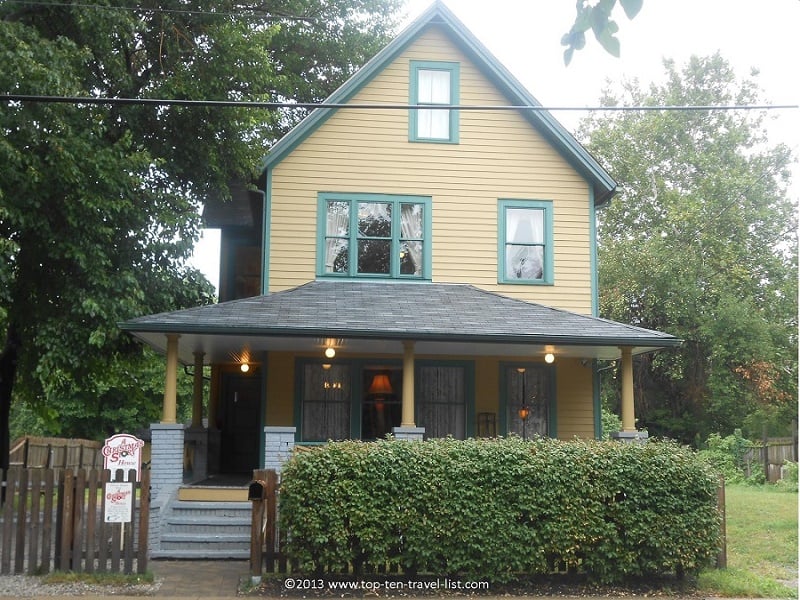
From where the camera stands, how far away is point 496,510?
29.6ft

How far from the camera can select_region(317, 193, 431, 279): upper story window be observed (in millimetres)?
15023

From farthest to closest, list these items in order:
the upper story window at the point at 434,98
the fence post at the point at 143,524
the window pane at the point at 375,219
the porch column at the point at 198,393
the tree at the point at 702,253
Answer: the tree at the point at 702,253 < the upper story window at the point at 434,98 < the window pane at the point at 375,219 < the porch column at the point at 198,393 < the fence post at the point at 143,524

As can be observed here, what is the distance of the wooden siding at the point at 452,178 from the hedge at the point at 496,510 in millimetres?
6204

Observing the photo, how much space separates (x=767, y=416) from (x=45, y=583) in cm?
2896

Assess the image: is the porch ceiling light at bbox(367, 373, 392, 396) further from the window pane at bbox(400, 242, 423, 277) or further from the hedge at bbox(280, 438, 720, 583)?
the hedge at bbox(280, 438, 720, 583)

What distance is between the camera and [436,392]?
1490cm

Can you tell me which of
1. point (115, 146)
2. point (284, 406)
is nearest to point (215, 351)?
point (284, 406)

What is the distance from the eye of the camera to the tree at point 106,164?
43.1ft

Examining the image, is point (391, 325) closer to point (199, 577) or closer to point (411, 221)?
point (411, 221)

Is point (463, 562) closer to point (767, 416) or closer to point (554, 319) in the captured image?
point (554, 319)

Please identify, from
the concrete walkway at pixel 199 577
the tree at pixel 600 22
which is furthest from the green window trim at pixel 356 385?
the tree at pixel 600 22

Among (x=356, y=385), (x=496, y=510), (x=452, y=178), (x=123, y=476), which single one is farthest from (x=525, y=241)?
(x=123, y=476)

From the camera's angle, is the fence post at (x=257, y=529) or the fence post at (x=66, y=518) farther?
the fence post at (x=66, y=518)

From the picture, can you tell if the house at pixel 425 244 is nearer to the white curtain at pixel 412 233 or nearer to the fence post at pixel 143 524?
the white curtain at pixel 412 233
